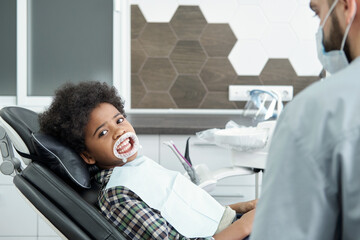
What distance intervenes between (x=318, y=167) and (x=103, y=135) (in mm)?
980

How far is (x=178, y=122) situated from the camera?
7.97 feet

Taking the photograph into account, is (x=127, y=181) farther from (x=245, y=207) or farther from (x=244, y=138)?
(x=244, y=138)

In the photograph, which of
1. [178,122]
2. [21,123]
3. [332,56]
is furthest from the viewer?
[178,122]

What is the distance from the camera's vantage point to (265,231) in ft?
2.00

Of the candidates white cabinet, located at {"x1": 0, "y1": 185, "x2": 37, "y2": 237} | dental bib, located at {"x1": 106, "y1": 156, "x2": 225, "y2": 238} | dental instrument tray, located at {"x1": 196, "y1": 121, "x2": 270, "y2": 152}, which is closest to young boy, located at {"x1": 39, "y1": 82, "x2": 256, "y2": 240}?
dental bib, located at {"x1": 106, "y1": 156, "x2": 225, "y2": 238}

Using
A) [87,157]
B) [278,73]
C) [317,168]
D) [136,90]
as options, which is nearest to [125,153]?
[87,157]

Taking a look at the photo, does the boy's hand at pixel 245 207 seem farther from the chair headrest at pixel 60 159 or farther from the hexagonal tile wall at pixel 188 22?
the hexagonal tile wall at pixel 188 22

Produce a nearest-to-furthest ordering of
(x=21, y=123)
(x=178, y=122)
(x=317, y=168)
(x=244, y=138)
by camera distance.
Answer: (x=317, y=168)
(x=21, y=123)
(x=244, y=138)
(x=178, y=122)

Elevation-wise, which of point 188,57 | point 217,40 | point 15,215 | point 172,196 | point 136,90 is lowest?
point 15,215

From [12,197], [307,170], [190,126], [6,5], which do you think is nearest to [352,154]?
[307,170]

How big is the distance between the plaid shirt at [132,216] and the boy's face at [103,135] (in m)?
0.14

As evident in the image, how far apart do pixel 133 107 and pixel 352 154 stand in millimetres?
2424

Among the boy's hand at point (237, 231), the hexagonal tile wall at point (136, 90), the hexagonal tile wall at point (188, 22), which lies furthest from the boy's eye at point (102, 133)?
the hexagonal tile wall at point (188, 22)

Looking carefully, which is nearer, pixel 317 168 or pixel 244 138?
pixel 317 168
